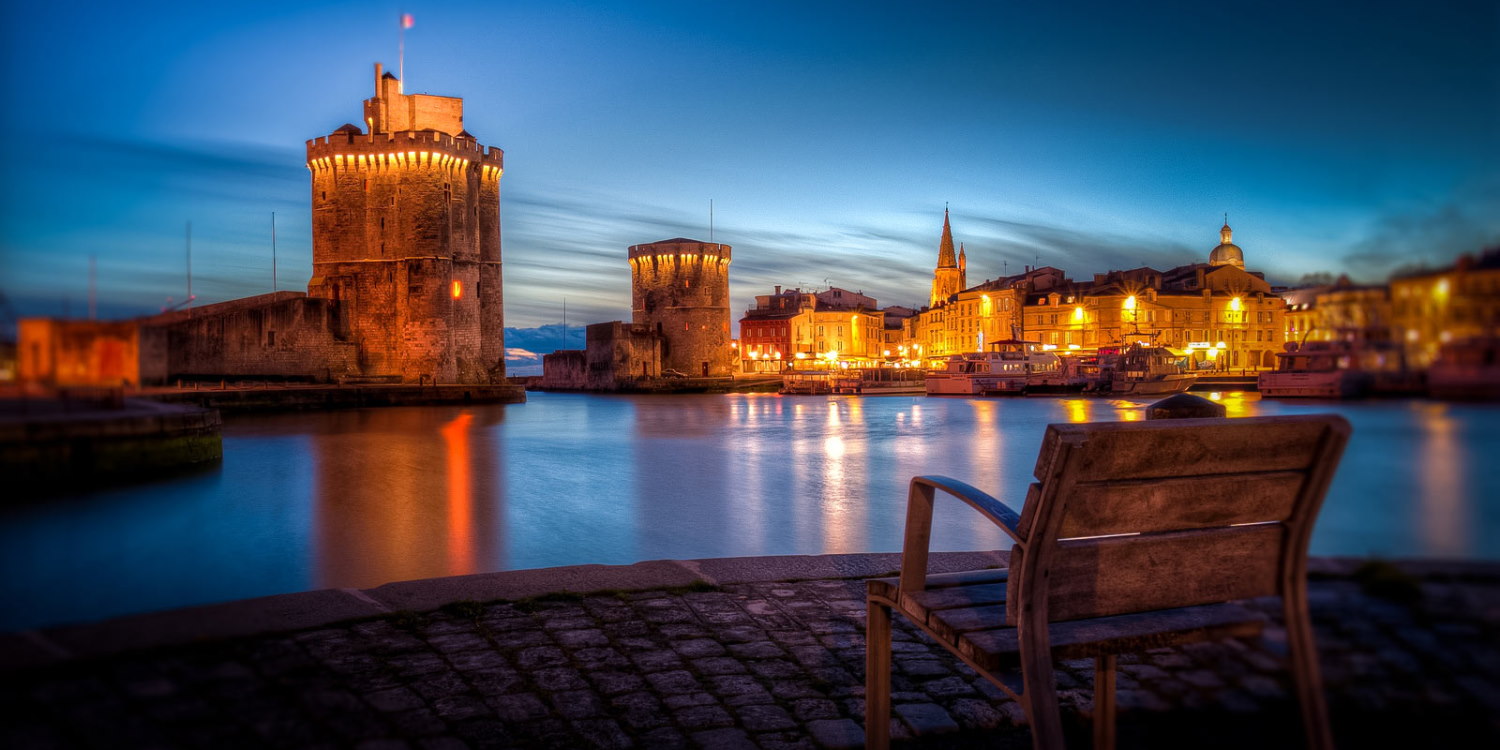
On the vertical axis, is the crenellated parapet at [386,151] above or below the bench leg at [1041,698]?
above

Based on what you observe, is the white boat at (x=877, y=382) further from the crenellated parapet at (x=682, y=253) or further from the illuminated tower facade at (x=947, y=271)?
the illuminated tower facade at (x=947, y=271)

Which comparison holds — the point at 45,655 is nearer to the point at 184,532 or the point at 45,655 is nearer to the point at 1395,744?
the point at 184,532

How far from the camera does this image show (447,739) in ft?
6.25

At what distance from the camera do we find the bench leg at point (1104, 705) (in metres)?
1.87

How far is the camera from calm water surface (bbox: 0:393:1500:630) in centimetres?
126

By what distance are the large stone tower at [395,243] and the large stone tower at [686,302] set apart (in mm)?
15425

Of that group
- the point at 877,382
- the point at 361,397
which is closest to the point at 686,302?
the point at 877,382

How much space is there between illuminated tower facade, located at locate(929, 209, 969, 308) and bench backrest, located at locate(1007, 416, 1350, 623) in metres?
75.2

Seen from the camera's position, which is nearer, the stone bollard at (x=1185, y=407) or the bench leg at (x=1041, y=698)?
the bench leg at (x=1041, y=698)

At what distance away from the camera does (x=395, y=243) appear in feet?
→ 92.3

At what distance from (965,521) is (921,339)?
67.3 metres

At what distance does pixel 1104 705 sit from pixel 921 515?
59 centimetres

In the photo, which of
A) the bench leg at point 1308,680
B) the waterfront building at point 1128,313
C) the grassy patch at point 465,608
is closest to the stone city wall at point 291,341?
the grassy patch at point 465,608

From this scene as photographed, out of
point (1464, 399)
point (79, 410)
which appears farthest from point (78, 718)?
point (1464, 399)
